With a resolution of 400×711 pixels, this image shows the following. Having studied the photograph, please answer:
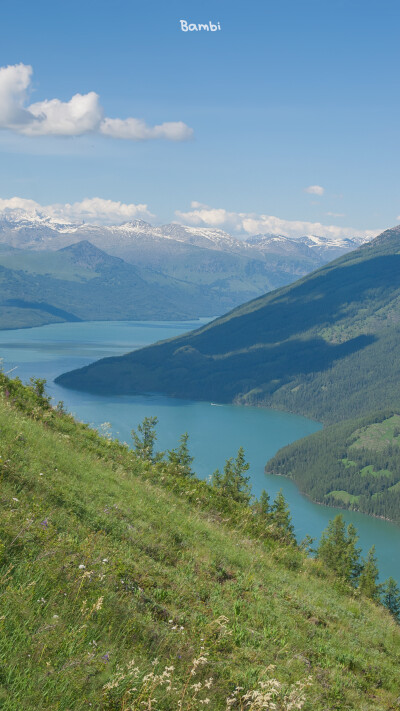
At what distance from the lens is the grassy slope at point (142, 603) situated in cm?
582

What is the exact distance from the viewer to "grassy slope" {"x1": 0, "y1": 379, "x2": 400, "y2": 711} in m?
5.82

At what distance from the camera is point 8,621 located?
18.9 ft

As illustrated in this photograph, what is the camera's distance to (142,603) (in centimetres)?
820

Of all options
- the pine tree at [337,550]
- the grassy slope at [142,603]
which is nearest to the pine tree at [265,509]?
the grassy slope at [142,603]

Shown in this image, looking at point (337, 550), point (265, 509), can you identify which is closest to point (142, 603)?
point (265, 509)

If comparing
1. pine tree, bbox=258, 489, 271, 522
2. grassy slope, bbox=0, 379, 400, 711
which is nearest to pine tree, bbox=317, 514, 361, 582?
pine tree, bbox=258, 489, 271, 522

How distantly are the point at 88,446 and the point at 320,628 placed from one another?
30.0 feet

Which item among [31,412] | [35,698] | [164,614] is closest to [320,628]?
[164,614]

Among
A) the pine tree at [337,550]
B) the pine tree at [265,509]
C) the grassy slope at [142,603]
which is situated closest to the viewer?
the grassy slope at [142,603]

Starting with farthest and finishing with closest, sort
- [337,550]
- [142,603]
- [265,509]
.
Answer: [337,550] < [265,509] < [142,603]

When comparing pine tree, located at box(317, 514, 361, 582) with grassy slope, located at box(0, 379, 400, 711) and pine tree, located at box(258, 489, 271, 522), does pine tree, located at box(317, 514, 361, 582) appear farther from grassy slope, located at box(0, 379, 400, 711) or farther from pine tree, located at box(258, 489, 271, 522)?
grassy slope, located at box(0, 379, 400, 711)

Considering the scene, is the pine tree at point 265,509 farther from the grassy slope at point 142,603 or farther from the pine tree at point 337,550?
the pine tree at point 337,550

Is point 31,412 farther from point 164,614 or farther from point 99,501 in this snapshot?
point 164,614

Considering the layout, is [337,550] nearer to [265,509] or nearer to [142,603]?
[265,509]
